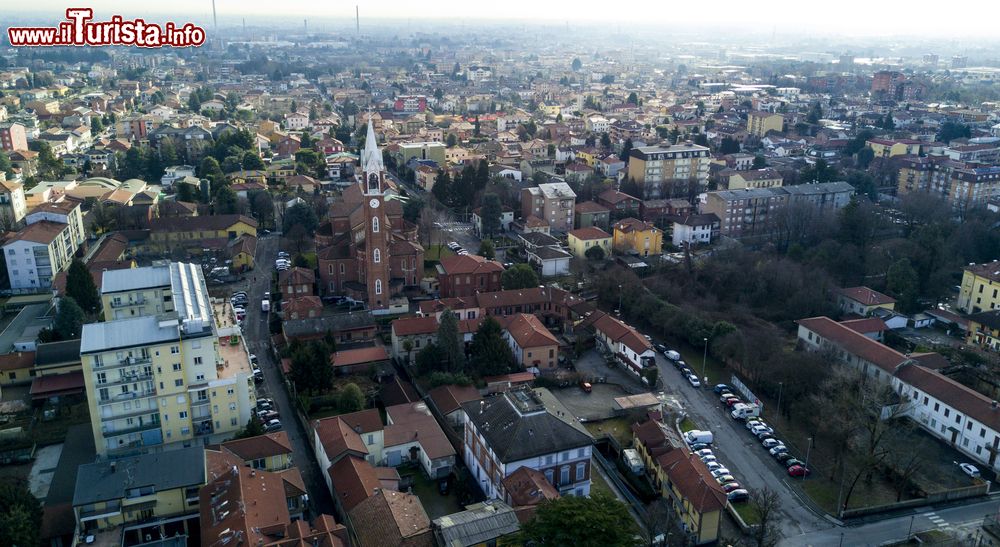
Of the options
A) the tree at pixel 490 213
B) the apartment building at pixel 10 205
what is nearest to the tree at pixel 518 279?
the tree at pixel 490 213

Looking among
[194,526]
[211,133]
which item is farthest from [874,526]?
[211,133]

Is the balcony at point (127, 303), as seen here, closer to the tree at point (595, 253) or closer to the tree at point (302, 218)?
the tree at point (302, 218)

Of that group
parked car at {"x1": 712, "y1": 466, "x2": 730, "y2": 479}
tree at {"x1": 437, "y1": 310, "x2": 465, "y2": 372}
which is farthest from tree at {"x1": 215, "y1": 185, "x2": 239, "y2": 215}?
parked car at {"x1": 712, "y1": 466, "x2": 730, "y2": 479}

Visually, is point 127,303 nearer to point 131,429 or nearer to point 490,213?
point 131,429

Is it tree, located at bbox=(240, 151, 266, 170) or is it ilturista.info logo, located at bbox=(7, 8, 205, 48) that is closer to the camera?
ilturista.info logo, located at bbox=(7, 8, 205, 48)

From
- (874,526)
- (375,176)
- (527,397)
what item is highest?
(375,176)

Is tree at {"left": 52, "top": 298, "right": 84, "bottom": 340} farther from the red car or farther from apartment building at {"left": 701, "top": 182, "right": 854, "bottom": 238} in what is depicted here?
apartment building at {"left": 701, "top": 182, "right": 854, "bottom": 238}

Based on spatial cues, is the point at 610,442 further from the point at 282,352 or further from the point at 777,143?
the point at 777,143
